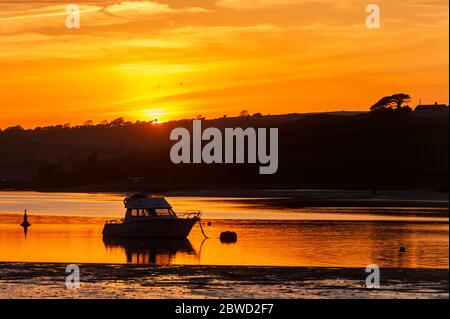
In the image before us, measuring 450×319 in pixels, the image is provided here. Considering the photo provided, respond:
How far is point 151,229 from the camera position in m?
65.4

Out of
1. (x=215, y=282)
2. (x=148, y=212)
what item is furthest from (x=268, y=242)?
(x=215, y=282)

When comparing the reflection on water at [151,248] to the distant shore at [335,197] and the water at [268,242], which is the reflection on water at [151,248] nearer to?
the water at [268,242]

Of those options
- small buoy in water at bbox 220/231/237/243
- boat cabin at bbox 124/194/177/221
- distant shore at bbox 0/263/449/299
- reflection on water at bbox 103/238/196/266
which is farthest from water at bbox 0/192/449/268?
distant shore at bbox 0/263/449/299

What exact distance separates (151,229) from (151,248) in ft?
20.9

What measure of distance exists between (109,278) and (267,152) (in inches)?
6204

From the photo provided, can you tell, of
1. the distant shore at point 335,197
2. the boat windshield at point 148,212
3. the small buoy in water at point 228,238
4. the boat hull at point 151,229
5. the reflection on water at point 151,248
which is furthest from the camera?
the distant shore at point 335,197

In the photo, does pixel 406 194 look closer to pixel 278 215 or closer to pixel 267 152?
pixel 278 215

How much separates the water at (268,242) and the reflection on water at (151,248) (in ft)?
0.18

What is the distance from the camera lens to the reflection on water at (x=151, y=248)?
52.3 meters

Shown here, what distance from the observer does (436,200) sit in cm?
12144

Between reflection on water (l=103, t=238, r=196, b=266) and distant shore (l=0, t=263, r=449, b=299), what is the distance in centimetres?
510

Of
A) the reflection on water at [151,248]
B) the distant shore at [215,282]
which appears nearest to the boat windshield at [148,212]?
the reflection on water at [151,248]

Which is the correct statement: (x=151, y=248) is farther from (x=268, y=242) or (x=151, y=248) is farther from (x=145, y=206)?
(x=145, y=206)

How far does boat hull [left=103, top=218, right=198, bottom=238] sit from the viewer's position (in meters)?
65.3
